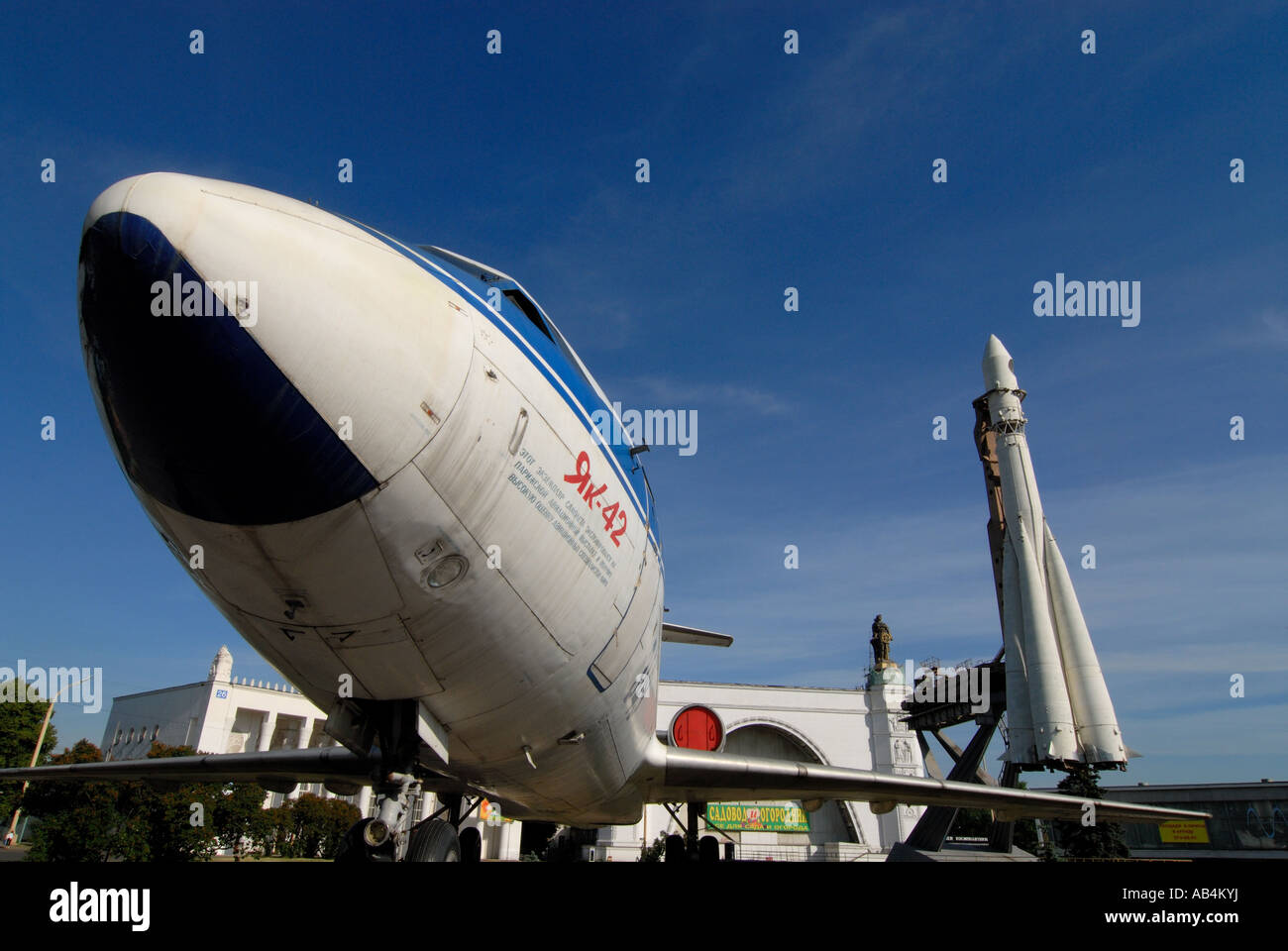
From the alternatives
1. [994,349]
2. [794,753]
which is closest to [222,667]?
[794,753]

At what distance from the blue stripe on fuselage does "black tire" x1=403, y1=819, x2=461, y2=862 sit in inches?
116

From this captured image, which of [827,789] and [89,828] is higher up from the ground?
[827,789]

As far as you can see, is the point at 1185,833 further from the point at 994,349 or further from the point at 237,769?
the point at 237,769

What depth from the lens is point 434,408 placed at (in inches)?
141

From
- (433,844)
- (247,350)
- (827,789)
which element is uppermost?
(247,350)

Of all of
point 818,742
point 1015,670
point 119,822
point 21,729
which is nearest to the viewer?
point 119,822

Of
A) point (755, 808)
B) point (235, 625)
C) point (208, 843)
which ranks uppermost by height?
point (235, 625)

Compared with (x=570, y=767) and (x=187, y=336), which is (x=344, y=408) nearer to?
(x=187, y=336)

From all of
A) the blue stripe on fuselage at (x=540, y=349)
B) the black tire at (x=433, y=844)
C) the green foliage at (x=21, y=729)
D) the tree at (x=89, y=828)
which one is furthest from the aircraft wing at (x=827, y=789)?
the green foliage at (x=21, y=729)

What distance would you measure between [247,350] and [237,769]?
10201mm

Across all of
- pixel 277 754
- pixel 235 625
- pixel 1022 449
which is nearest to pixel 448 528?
pixel 235 625

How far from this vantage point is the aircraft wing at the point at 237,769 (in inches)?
372

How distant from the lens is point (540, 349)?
15.8ft

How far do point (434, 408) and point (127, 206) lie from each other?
5.09 feet
